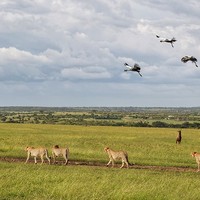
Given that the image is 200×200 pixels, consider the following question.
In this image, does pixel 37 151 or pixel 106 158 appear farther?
pixel 106 158

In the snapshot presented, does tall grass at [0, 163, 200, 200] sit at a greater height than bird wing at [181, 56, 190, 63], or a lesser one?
lesser

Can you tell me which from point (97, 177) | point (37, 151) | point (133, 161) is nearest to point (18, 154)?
point (37, 151)

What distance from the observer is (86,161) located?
30.2m

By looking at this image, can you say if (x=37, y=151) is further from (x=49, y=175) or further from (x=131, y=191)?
(x=131, y=191)

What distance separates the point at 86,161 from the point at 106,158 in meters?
2.34

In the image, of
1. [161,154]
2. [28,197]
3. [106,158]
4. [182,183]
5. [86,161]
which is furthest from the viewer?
[161,154]

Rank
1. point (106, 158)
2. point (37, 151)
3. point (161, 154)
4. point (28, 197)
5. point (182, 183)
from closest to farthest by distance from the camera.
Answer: point (28, 197)
point (182, 183)
point (37, 151)
point (106, 158)
point (161, 154)

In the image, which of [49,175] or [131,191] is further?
[49,175]

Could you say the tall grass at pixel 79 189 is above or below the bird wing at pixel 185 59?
below

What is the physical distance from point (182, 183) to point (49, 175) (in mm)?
5536

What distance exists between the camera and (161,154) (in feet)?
119

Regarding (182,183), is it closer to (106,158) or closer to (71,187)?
(71,187)

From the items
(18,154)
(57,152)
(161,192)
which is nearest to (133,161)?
(57,152)

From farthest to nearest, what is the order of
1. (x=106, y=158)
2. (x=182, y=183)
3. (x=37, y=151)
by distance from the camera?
(x=106, y=158), (x=37, y=151), (x=182, y=183)
